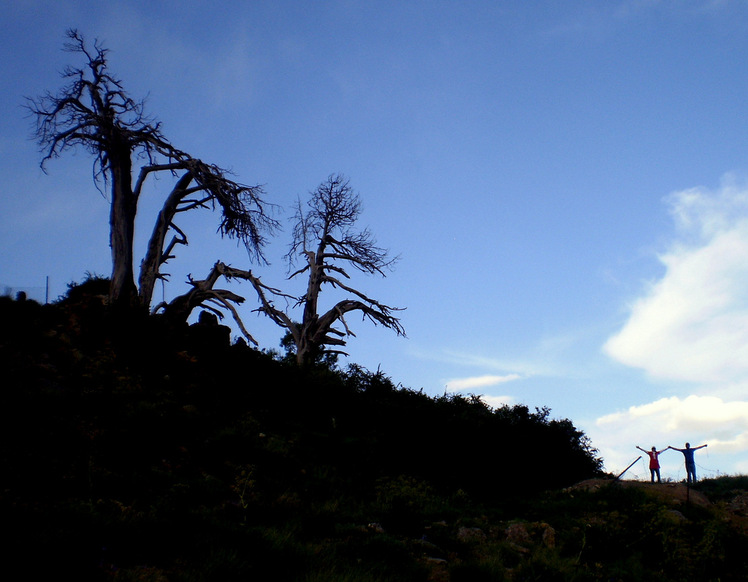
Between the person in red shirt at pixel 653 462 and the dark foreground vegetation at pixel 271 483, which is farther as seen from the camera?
the person in red shirt at pixel 653 462

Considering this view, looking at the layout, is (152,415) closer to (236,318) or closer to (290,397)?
(290,397)

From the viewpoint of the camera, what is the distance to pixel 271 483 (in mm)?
11250

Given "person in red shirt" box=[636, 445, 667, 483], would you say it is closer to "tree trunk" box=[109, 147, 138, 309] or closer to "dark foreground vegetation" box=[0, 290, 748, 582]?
"dark foreground vegetation" box=[0, 290, 748, 582]

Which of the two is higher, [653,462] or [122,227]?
[122,227]

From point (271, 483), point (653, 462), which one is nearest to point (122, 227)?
point (271, 483)

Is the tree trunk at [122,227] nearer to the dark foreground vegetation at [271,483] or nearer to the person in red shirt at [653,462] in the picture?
the dark foreground vegetation at [271,483]

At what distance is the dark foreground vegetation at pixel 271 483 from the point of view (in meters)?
7.52

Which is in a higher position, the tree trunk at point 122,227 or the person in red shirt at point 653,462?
the tree trunk at point 122,227

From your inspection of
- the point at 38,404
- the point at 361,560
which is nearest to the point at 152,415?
the point at 38,404

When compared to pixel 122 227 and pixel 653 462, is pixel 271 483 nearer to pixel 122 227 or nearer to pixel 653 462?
pixel 122 227

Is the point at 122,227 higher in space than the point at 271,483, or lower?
higher

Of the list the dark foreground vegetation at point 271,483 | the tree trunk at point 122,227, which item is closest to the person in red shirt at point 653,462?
the dark foreground vegetation at point 271,483

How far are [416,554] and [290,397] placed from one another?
24.2 ft

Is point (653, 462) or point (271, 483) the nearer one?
point (271, 483)
